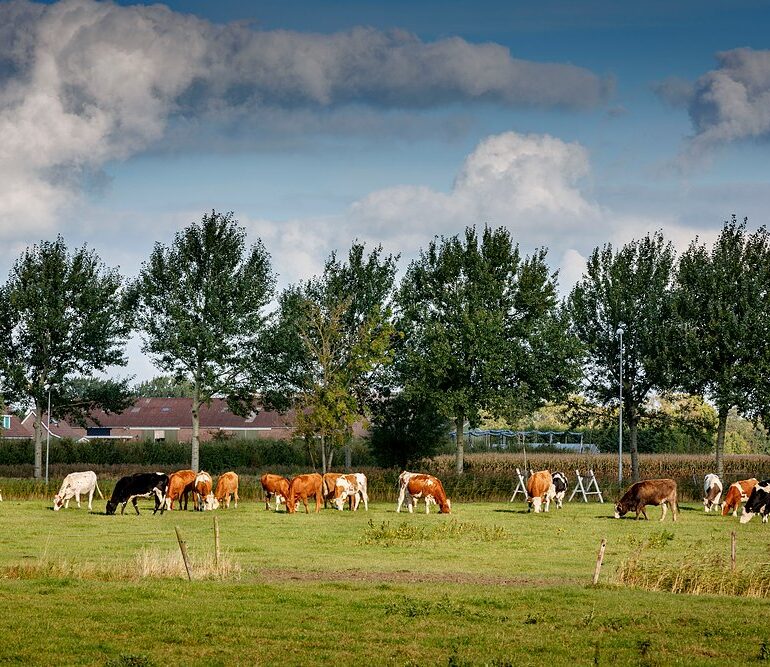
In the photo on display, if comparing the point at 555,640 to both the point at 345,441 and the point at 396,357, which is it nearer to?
the point at 345,441

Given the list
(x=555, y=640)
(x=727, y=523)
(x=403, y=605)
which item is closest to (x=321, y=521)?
(x=727, y=523)

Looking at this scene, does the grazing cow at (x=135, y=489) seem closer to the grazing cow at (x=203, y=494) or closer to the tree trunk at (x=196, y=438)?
the grazing cow at (x=203, y=494)

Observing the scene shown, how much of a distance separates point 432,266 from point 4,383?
28780 mm

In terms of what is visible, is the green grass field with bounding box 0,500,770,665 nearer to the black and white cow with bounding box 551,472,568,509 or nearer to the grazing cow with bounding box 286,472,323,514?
the grazing cow with bounding box 286,472,323,514

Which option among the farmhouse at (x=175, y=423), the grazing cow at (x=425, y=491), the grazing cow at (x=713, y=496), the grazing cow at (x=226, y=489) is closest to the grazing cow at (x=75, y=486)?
the grazing cow at (x=226, y=489)

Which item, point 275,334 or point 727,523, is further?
point 275,334

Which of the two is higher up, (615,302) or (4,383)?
(615,302)

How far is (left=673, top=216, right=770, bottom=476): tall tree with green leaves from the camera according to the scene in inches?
2532

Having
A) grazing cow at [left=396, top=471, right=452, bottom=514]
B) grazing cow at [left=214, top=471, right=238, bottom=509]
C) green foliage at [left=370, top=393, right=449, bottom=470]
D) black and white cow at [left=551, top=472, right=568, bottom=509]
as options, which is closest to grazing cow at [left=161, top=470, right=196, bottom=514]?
grazing cow at [left=214, top=471, right=238, bottom=509]

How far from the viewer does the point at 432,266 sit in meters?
73.4

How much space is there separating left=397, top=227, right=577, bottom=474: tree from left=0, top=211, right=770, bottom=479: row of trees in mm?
128

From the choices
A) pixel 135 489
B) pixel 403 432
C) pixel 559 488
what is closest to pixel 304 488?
pixel 135 489

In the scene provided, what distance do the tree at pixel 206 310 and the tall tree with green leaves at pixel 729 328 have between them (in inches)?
1068

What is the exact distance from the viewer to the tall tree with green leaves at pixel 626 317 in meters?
71.2
